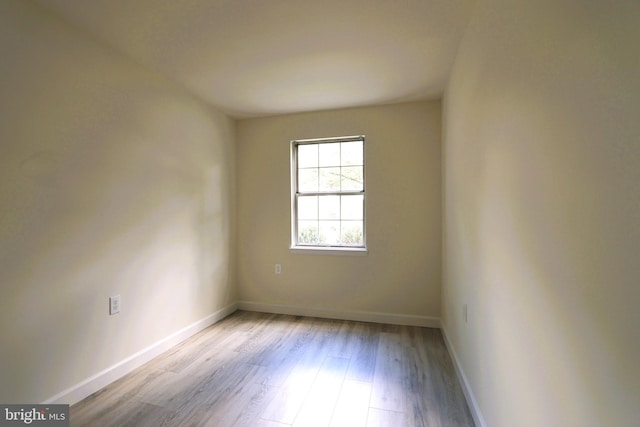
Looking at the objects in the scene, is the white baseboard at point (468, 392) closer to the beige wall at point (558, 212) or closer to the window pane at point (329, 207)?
the beige wall at point (558, 212)

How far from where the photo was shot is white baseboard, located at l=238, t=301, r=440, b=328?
9.80ft

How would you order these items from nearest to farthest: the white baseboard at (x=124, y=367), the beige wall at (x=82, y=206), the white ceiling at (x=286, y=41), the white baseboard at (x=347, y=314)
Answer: the beige wall at (x=82, y=206), the white ceiling at (x=286, y=41), the white baseboard at (x=124, y=367), the white baseboard at (x=347, y=314)

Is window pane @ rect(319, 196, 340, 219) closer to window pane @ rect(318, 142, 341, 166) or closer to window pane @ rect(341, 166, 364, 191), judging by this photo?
window pane @ rect(341, 166, 364, 191)

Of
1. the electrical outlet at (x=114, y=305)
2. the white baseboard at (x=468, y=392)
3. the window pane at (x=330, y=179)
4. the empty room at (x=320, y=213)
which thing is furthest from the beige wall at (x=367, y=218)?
the electrical outlet at (x=114, y=305)

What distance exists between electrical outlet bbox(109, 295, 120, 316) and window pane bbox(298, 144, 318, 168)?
7.46ft

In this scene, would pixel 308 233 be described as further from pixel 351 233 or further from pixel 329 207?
pixel 351 233

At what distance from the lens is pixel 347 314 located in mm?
3184

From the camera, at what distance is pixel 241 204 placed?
358cm

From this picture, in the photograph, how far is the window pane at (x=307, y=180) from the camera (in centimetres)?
343

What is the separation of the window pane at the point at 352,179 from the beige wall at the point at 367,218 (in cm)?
14

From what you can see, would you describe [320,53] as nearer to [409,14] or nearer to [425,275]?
[409,14]

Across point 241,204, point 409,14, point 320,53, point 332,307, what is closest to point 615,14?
point 409,14

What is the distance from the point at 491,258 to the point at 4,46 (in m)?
2.77

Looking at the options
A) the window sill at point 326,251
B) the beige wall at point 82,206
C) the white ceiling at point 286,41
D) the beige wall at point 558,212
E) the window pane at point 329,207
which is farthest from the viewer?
the window pane at point 329,207
